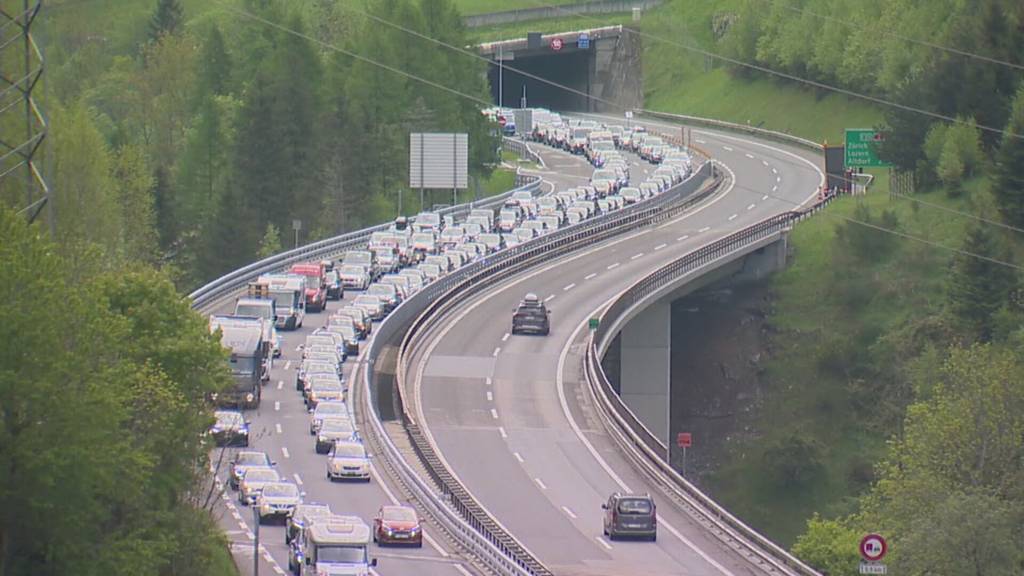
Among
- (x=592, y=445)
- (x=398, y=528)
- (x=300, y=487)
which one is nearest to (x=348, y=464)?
(x=300, y=487)

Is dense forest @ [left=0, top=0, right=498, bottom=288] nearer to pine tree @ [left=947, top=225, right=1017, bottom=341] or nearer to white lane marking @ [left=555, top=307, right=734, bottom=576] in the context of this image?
white lane marking @ [left=555, top=307, right=734, bottom=576]

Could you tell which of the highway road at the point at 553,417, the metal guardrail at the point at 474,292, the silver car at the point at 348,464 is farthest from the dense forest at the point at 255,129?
the silver car at the point at 348,464

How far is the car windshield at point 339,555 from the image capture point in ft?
151

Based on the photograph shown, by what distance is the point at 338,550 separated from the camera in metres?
46.2

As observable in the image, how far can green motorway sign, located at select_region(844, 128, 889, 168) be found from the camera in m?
106

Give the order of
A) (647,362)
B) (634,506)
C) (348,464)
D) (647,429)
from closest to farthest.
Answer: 1. (634,506)
2. (348,464)
3. (647,429)
4. (647,362)

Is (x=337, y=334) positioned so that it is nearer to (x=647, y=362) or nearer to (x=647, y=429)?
(x=647, y=429)

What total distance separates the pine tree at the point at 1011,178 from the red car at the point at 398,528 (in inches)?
1806

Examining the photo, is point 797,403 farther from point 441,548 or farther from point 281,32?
point 281,32

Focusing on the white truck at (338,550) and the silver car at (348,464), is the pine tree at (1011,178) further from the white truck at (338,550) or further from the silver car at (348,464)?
the white truck at (338,550)

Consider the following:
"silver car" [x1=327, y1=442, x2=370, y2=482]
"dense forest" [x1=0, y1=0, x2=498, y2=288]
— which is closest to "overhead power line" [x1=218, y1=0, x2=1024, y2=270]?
Result: "dense forest" [x1=0, y1=0, x2=498, y2=288]

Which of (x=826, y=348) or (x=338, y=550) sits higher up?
(x=338, y=550)

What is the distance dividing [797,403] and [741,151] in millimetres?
44082

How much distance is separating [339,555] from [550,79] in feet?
426
